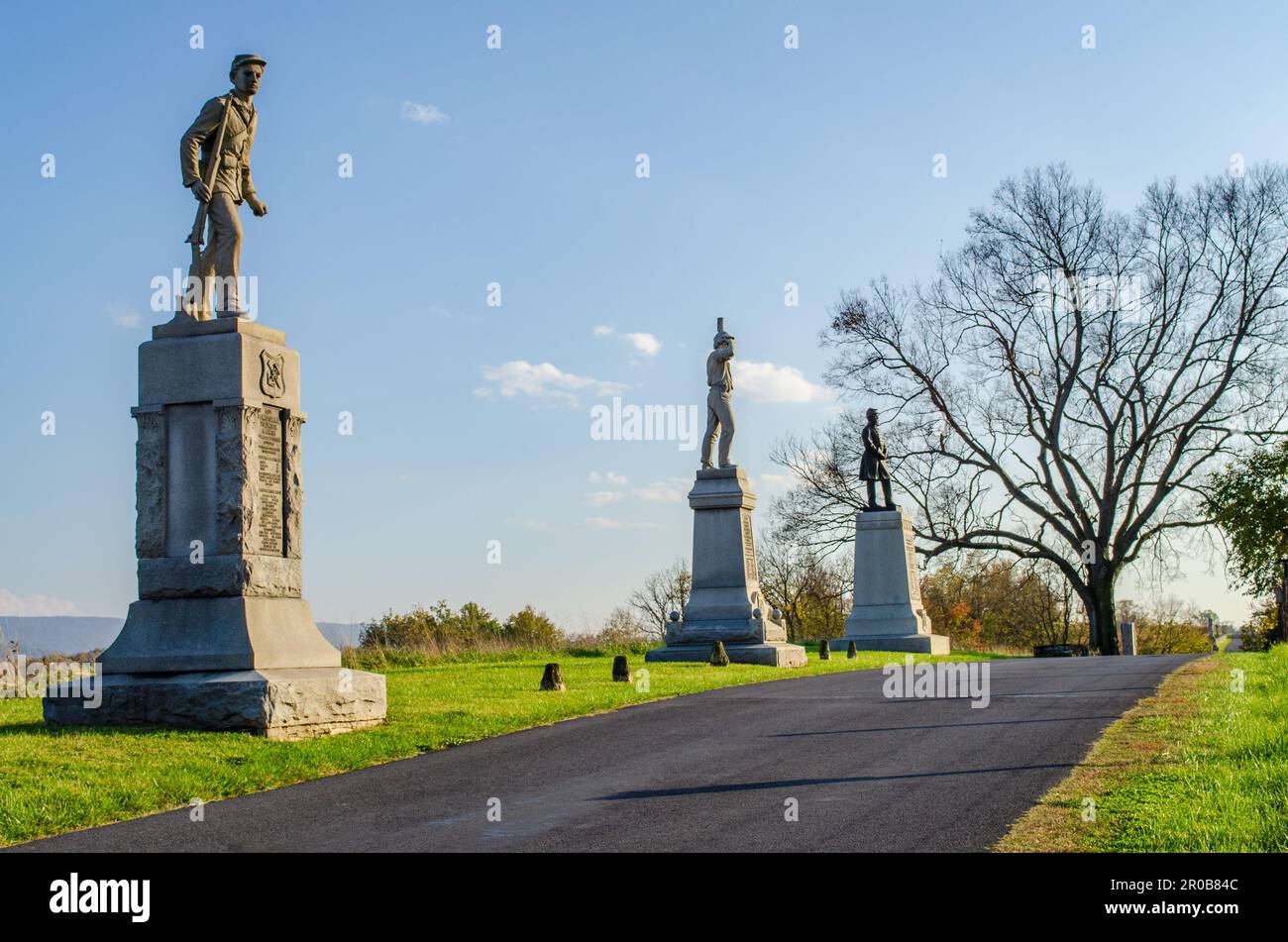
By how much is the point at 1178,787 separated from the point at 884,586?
23.9 metres

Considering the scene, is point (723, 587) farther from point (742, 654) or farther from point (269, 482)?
point (269, 482)

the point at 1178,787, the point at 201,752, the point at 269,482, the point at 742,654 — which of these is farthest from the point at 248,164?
the point at 742,654

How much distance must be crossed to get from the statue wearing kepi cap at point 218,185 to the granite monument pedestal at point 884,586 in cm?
2151

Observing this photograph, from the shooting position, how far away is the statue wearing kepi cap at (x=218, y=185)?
11461 mm

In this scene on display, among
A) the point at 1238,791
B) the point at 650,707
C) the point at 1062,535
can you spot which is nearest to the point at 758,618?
the point at 650,707

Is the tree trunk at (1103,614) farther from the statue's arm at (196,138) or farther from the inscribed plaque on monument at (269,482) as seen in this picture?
the statue's arm at (196,138)

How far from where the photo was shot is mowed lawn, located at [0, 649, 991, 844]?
7.46 metres

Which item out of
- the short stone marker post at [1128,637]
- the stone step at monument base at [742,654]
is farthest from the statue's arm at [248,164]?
the short stone marker post at [1128,637]

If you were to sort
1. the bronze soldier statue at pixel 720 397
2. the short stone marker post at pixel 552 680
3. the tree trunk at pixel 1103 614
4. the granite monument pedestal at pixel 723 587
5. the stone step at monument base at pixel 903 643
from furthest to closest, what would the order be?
1. the tree trunk at pixel 1103 614
2. the stone step at monument base at pixel 903 643
3. the bronze soldier statue at pixel 720 397
4. the granite monument pedestal at pixel 723 587
5. the short stone marker post at pixel 552 680

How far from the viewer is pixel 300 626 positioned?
11219 millimetres

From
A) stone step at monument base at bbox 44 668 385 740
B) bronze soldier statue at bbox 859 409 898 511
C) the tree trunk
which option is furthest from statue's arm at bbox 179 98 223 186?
the tree trunk

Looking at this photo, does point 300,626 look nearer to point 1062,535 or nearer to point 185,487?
point 185,487

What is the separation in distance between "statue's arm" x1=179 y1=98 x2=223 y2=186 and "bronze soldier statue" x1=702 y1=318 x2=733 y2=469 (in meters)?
12.8

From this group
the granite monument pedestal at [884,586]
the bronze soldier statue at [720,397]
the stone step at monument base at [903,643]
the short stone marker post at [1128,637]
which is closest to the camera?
the bronze soldier statue at [720,397]
